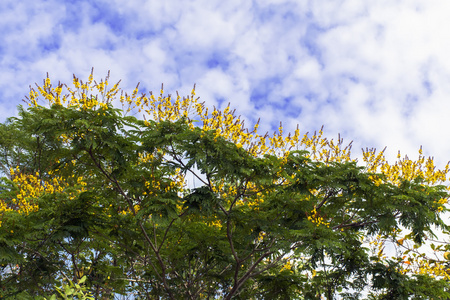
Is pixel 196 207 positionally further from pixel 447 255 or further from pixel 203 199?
pixel 447 255

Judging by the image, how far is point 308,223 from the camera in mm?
6809

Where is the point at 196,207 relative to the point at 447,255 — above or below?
below

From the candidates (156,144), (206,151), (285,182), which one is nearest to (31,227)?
(156,144)

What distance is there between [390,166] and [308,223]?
232cm

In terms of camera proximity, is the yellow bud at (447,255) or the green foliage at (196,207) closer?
the green foliage at (196,207)

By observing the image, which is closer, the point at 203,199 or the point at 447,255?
the point at 203,199

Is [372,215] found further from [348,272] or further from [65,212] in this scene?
[65,212]

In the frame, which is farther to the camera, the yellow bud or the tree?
the yellow bud

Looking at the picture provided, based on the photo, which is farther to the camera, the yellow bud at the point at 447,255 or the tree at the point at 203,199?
the yellow bud at the point at 447,255

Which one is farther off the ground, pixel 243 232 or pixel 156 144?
pixel 156 144

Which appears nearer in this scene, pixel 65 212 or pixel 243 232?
pixel 65 212

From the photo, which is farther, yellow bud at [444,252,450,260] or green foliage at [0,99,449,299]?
yellow bud at [444,252,450,260]

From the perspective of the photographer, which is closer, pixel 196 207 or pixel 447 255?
pixel 196 207

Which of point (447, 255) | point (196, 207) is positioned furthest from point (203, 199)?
point (447, 255)
